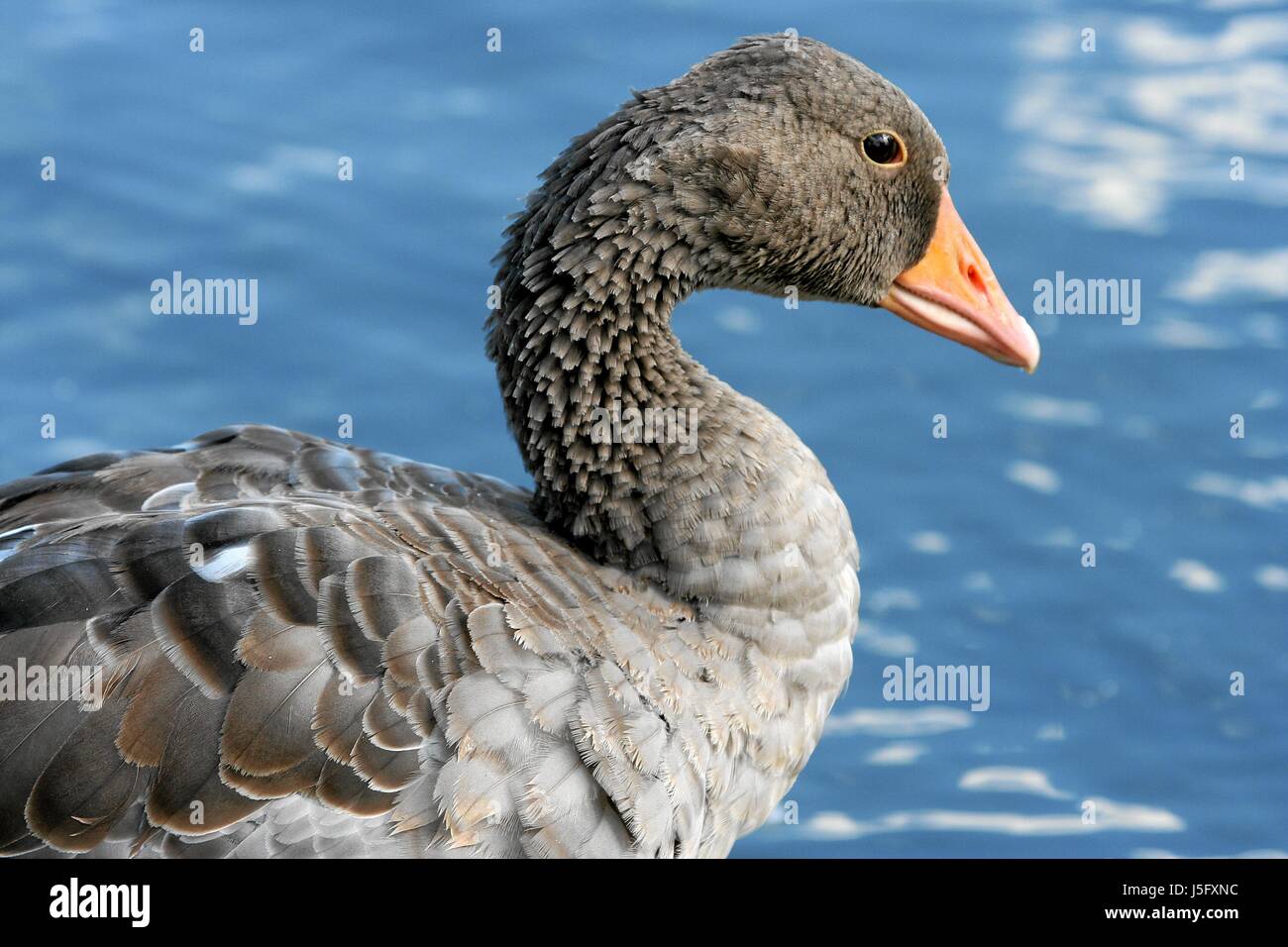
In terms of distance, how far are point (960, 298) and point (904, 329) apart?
2693mm

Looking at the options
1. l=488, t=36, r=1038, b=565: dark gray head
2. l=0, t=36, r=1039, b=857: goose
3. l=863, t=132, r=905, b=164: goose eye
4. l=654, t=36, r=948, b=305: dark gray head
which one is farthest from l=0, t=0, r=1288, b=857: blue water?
l=863, t=132, r=905, b=164: goose eye

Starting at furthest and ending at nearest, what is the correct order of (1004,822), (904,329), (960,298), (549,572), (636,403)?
(904,329) → (1004,822) → (960,298) → (636,403) → (549,572)

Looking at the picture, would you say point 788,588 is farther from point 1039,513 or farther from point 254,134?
point 254,134

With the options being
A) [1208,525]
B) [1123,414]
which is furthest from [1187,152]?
[1208,525]

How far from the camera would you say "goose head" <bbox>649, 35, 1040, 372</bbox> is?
4723 millimetres

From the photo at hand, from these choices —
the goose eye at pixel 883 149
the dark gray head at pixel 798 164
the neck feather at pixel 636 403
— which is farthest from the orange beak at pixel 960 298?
the neck feather at pixel 636 403

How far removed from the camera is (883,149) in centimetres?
496

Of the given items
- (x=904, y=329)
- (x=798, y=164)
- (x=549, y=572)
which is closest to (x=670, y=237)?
(x=798, y=164)

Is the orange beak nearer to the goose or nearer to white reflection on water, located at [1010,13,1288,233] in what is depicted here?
the goose

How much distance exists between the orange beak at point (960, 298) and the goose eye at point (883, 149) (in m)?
0.26

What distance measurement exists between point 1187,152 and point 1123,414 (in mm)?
1819

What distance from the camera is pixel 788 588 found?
481 cm

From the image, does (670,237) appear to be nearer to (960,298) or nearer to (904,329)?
(960,298)

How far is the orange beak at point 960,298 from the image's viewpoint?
17.1ft
